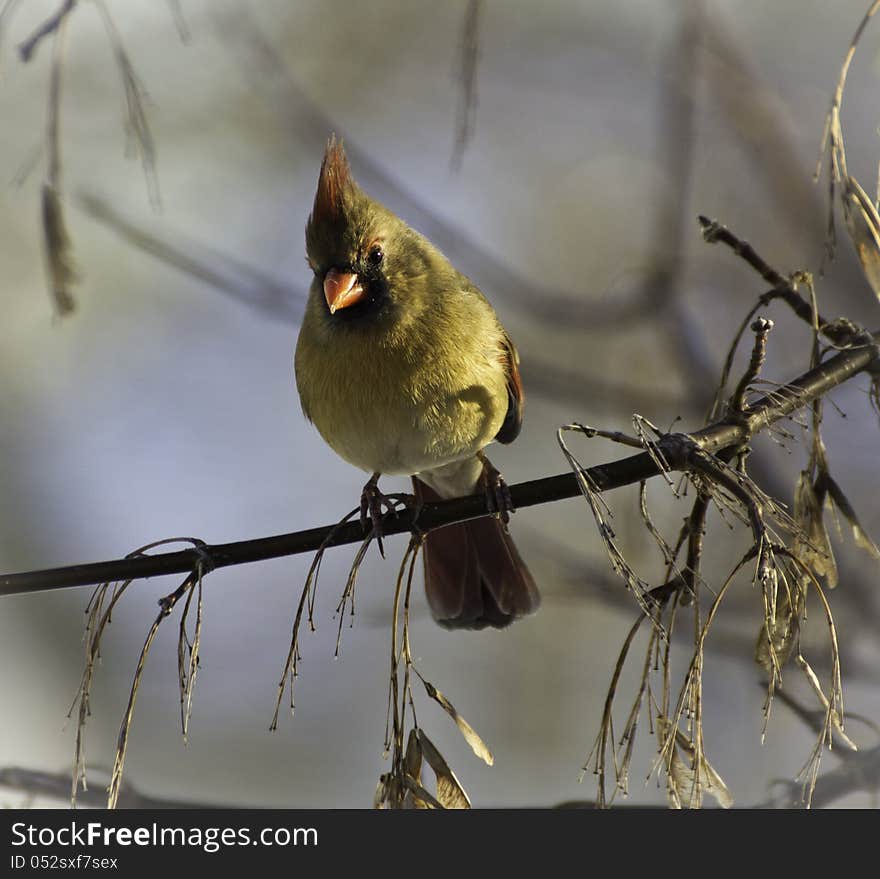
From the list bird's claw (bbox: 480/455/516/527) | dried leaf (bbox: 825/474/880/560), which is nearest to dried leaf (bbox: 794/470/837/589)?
dried leaf (bbox: 825/474/880/560)

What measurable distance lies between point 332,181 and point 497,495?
0.85 m

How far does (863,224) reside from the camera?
1.69 m

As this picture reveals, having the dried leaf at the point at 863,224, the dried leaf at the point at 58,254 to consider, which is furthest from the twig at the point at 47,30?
the dried leaf at the point at 863,224

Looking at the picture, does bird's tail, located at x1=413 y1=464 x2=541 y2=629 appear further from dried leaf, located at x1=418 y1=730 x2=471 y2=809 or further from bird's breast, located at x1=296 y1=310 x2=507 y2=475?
dried leaf, located at x1=418 y1=730 x2=471 y2=809

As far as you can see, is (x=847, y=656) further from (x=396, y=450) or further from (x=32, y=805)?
(x=32, y=805)

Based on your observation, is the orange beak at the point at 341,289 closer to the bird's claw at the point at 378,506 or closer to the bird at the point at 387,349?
the bird at the point at 387,349

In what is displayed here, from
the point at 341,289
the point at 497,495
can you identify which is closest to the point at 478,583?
the point at 497,495

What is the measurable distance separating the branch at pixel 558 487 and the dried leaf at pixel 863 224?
228mm

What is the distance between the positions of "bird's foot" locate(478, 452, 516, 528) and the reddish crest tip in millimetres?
743

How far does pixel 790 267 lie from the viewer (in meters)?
4.15

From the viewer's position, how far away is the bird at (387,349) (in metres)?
2.50

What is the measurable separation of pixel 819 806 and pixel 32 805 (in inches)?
66.7

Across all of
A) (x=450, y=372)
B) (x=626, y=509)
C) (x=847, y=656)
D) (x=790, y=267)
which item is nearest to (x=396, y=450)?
(x=450, y=372)

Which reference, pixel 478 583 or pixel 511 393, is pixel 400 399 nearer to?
pixel 511 393
